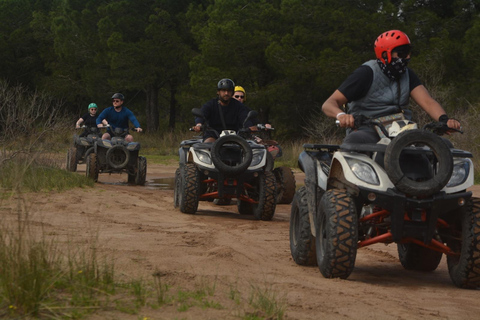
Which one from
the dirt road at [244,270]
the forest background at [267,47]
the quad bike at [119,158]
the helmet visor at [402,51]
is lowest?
the dirt road at [244,270]

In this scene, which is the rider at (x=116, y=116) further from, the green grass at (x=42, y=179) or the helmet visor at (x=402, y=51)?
the helmet visor at (x=402, y=51)

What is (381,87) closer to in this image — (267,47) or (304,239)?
(304,239)

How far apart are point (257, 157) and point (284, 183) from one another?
2.03m

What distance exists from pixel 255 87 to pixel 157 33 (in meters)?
8.18

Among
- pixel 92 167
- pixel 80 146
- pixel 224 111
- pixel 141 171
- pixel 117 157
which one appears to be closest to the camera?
pixel 224 111

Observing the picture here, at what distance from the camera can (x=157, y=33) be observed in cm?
3847

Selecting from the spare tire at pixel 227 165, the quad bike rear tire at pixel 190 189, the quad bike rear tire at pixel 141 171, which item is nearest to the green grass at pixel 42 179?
the quad bike rear tire at pixel 141 171

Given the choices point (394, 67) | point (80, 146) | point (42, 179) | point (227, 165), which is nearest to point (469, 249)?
point (394, 67)

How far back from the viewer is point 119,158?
58.9ft

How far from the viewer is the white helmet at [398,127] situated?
20.9 feet

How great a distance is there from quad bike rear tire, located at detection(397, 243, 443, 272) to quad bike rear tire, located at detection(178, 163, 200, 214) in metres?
4.68

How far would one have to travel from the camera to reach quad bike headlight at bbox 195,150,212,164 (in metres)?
11.7

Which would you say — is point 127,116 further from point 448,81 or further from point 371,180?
point 448,81

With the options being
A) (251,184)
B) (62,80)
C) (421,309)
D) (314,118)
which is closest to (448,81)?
(314,118)
